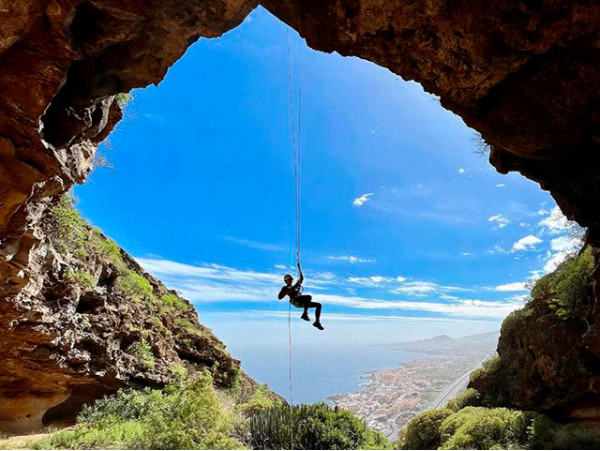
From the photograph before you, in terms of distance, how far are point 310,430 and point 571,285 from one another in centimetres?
1302

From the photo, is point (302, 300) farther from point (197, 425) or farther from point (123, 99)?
point (123, 99)

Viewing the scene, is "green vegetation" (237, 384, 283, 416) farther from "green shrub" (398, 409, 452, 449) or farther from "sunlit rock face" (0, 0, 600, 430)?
"sunlit rock face" (0, 0, 600, 430)

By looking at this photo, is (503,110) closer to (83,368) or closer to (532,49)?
(532,49)

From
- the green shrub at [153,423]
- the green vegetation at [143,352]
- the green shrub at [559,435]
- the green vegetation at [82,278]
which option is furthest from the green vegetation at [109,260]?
the green shrub at [559,435]

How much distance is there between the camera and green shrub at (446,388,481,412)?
59.2ft

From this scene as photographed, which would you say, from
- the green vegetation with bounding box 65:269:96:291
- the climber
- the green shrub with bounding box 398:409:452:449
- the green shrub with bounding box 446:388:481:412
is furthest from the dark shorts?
the green shrub with bounding box 446:388:481:412

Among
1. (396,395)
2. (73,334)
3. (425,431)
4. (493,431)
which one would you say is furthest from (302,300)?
(396,395)

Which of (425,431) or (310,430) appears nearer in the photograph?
(310,430)

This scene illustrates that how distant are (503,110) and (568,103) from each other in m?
1.29

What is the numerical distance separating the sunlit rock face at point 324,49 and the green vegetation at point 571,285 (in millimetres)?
5173

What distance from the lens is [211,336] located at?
20688mm

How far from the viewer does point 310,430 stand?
12602mm

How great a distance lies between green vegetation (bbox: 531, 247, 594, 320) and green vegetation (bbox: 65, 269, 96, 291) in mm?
20495

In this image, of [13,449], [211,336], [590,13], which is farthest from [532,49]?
[211,336]
